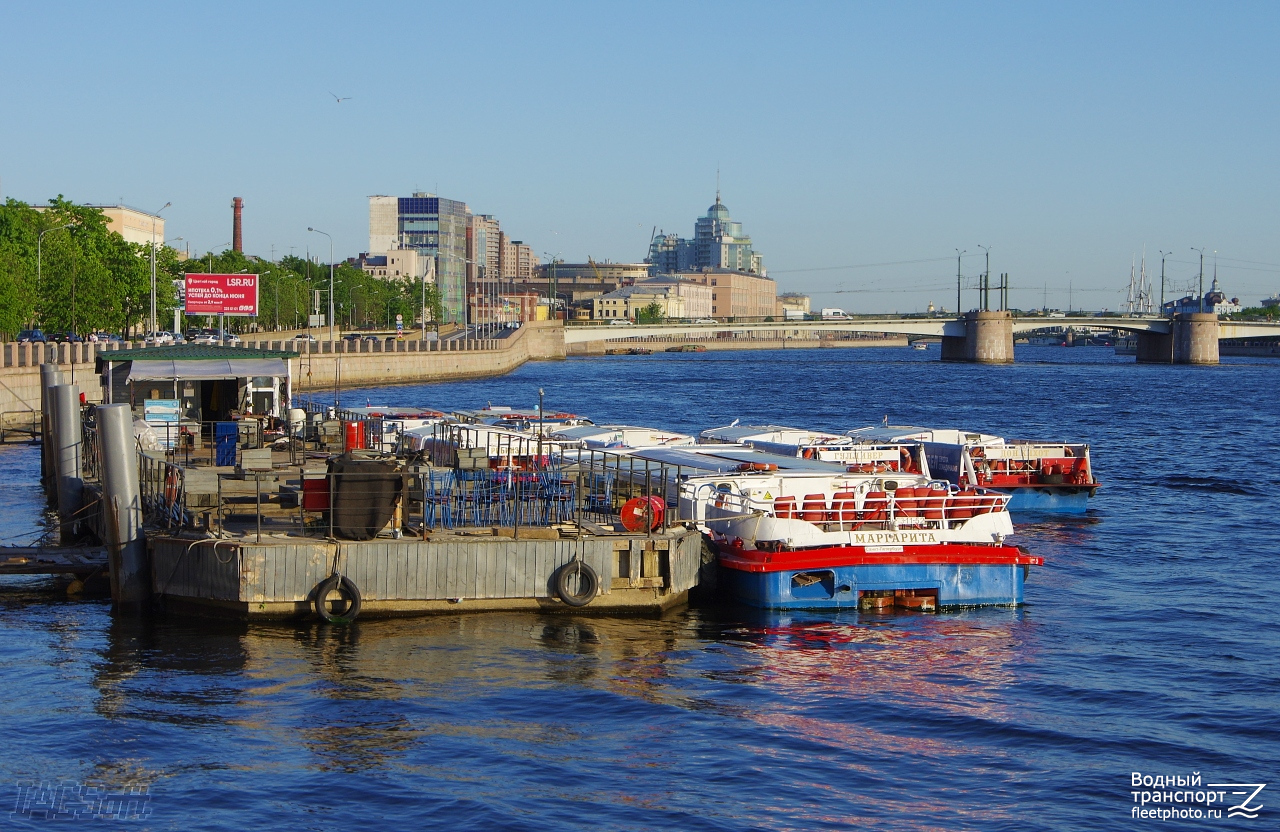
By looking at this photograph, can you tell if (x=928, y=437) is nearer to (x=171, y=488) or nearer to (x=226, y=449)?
(x=226, y=449)

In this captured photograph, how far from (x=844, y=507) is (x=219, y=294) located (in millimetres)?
28938

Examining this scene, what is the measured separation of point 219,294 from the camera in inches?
1873

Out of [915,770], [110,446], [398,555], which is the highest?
[110,446]

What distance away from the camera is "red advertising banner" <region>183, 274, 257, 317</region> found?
4725 cm

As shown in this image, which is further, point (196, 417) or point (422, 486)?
point (196, 417)

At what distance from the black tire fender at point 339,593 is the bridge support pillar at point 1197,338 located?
15292cm

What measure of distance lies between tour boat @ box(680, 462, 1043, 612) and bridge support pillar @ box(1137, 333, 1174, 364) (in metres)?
150

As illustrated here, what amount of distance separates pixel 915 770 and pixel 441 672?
628 cm

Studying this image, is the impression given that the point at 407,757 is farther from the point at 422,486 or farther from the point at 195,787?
the point at 422,486

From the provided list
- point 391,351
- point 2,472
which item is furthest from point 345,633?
point 391,351

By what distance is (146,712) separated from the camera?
Result: 17.2 meters

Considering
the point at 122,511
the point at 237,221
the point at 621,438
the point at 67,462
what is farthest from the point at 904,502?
the point at 237,221

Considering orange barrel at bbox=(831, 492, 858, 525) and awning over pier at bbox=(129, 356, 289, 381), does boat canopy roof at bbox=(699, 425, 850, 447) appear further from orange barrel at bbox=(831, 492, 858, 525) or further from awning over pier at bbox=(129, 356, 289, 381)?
awning over pier at bbox=(129, 356, 289, 381)

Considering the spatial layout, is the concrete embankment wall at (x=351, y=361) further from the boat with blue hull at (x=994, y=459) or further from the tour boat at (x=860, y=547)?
the boat with blue hull at (x=994, y=459)
